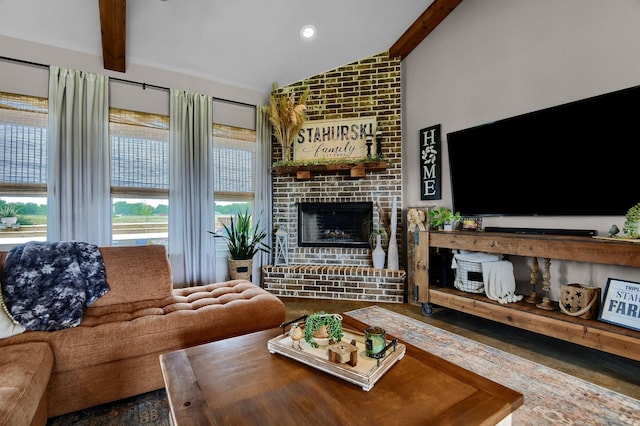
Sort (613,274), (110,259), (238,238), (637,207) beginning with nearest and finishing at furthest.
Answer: (637,207) < (110,259) < (613,274) < (238,238)

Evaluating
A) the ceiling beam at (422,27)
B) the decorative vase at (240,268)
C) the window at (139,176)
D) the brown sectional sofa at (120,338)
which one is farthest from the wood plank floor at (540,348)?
the ceiling beam at (422,27)

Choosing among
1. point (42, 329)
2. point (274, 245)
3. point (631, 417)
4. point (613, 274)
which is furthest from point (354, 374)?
point (274, 245)

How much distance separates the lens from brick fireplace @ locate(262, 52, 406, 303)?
370cm

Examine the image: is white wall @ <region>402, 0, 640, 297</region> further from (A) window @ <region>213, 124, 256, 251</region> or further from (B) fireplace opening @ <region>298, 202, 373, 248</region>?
(A) window @ <region>213, 124, 256, 251</region>

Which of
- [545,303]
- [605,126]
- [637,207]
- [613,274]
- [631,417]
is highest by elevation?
[605,126]

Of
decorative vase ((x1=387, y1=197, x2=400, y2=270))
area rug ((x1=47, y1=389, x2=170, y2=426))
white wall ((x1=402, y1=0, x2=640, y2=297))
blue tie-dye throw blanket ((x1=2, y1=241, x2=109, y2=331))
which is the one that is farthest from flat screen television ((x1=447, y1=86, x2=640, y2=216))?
blue tie-dye throw blanket ((x1=2, y1=241, x2=109, y2=331))

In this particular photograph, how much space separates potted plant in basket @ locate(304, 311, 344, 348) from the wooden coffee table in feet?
0.39

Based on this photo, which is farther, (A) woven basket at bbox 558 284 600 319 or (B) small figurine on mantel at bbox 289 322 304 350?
(A) woven basket at bbox 558 284 600 319

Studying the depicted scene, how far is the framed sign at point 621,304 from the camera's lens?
1.91 m

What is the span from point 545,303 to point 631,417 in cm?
92

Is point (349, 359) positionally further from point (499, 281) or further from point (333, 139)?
point (333, 139)

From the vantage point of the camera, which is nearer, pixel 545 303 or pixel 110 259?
pixel 110 259

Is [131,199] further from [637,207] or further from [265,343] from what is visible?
[637,207]

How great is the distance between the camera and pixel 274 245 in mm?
4184
